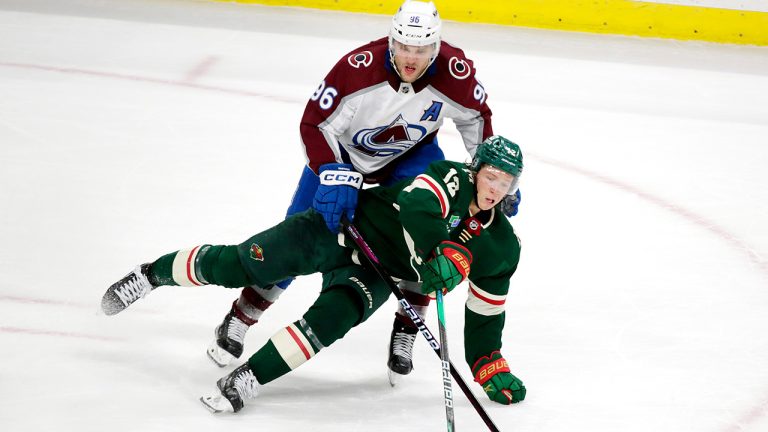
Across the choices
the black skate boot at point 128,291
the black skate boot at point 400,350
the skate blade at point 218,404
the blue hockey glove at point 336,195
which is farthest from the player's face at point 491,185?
the black skate boot at point 128,291

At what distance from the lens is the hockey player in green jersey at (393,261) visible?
272 cm

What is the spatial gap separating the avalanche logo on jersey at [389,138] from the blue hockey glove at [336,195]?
0.82ft

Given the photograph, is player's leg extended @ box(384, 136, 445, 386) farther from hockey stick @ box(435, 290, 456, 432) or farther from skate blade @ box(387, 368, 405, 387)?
hockey stick @ box(435, 290, 456, 432)

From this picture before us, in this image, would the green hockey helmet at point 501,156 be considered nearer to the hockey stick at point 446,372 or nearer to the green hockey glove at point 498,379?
the hockey stick at point 446,372

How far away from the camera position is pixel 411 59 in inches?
118

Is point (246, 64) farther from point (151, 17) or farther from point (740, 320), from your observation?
point (740, 320)

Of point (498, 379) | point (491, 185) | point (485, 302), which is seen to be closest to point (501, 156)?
point (491, 185)

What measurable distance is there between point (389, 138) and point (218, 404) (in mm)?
975

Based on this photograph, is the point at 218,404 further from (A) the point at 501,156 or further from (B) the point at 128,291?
(A) the point at 501,156

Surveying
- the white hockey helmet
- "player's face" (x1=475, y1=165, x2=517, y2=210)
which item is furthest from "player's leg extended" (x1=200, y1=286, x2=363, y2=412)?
the white hockey helmet

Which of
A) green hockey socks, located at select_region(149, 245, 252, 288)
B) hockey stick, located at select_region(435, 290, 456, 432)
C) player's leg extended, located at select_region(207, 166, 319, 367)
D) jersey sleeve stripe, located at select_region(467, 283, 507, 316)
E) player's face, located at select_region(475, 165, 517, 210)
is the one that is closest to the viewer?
hockey stick, located at select_region(435, 290, 456, 432)

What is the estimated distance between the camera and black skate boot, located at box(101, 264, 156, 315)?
317cm

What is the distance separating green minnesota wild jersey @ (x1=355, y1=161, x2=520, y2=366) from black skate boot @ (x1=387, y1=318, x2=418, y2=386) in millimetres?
183

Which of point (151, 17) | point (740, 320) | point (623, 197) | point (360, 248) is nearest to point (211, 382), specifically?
point (360, 248)
